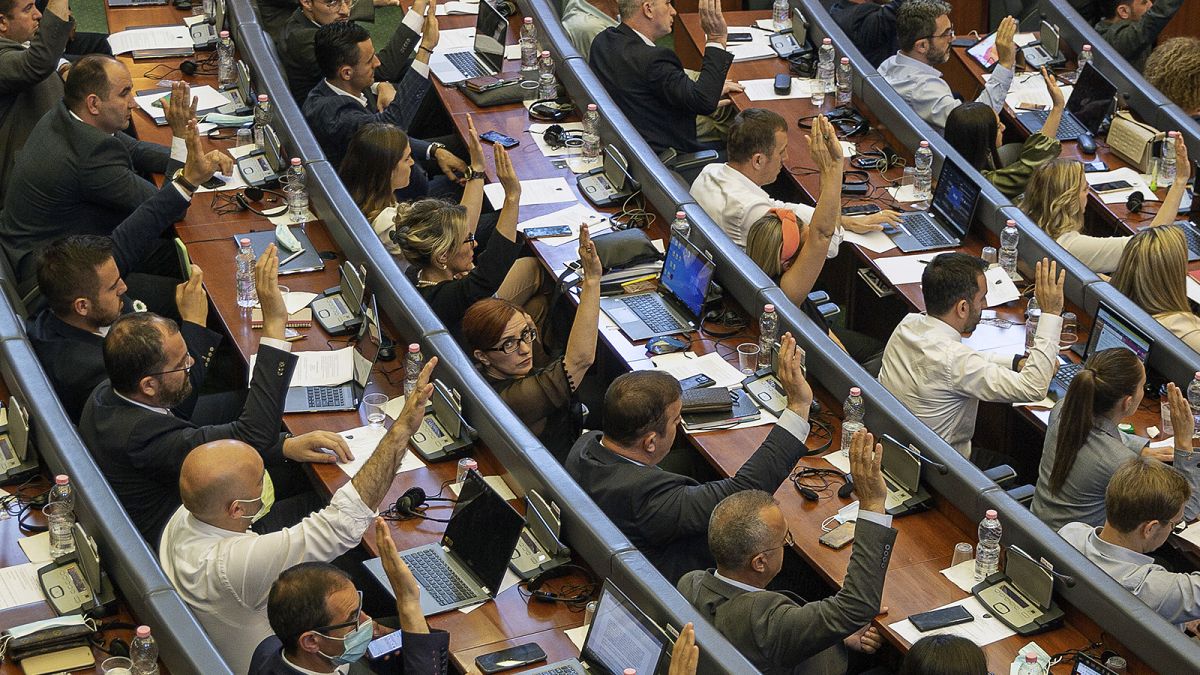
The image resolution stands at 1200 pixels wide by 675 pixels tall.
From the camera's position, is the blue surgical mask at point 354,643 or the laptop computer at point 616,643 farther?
the laptop computer at point 616,643

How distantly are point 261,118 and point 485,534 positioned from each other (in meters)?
3.30

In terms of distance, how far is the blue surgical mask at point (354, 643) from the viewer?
3.92 metres

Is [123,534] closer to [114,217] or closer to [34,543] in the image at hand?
[34,543]

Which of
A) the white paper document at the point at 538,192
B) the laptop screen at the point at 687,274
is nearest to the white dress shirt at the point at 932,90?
the white paper document at the point at 538,192

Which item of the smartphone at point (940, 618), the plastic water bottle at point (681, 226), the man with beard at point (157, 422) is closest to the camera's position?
the smartphone at point (940, 618)

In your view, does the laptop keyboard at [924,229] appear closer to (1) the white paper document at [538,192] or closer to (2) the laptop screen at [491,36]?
(1) the white paper document at [538,192]

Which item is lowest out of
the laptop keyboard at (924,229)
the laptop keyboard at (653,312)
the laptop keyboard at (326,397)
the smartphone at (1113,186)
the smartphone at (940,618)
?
the laptop keyboard at (326,397)

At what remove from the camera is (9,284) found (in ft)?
19.4

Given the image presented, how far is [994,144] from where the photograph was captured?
742 centimetres

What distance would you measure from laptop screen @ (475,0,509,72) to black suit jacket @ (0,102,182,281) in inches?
86.3

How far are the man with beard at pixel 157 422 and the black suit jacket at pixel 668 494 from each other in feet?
2.99

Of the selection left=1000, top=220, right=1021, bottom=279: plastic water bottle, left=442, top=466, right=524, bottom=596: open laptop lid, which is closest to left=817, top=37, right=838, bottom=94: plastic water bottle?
left=1000, top=220, right=1021, bottom=279: plastic water bottle

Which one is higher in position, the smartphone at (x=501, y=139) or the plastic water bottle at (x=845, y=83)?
the plastic water bottle at (x=845, y=83)

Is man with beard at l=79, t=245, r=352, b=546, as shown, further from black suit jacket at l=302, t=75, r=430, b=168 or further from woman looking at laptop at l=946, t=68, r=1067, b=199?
woman looking at laptop at l=946, t=68, r=1067, b=199
